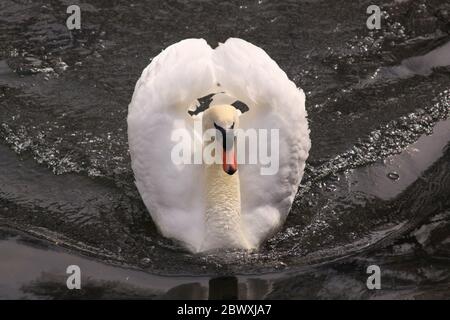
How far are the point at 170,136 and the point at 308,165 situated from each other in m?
1.48

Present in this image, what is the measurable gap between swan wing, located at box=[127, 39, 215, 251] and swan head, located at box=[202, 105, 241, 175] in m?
0.24

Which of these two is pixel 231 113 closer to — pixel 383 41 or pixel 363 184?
pixel 363 184

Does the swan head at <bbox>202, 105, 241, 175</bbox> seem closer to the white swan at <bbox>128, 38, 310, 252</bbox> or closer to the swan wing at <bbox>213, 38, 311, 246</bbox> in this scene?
the white swan at <bbox>128, 38, 310, 252</bbox>

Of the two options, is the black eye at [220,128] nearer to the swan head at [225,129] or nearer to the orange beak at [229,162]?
the swan head at [225,129]

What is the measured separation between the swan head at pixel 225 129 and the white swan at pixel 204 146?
25 mm

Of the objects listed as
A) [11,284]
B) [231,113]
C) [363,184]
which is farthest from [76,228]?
[363,184]

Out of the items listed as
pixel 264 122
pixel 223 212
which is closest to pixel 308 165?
pixel 264 122

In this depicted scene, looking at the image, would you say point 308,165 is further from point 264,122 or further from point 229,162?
point 229,162

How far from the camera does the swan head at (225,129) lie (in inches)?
239

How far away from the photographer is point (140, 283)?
20.2ft

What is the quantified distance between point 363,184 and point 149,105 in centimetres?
191

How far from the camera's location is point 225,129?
20.1ft

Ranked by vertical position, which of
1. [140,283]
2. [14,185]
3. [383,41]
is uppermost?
[383,41]

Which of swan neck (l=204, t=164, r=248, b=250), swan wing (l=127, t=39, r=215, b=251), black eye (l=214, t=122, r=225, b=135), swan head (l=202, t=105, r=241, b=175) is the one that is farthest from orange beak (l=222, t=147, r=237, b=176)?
swan wing (l=127, t=39, r=215, b=251)
